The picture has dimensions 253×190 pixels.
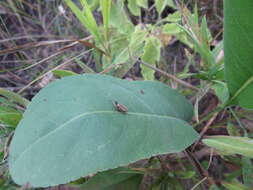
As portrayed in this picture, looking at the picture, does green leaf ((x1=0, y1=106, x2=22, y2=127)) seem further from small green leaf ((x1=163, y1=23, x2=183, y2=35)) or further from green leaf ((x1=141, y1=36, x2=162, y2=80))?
small green leaf ((x1=163, y1=23, x2=183, y2=35))

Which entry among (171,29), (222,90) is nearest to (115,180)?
(222,90)

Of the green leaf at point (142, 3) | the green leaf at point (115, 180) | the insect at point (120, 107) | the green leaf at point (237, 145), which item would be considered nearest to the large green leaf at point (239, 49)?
the green leaf at point (237, 145)

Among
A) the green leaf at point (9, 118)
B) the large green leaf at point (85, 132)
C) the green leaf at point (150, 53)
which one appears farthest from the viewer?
the green leaf at point (150, 53)

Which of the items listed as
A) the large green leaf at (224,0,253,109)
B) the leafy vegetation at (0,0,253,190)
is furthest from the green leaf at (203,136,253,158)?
the large green leaf at (224,0,253,109)

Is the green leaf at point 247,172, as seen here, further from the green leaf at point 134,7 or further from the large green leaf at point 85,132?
the green leaf at point 134,7

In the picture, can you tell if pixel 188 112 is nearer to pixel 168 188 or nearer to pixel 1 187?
pixel 168 188

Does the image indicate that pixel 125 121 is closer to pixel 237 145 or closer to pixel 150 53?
pixel 237 145
